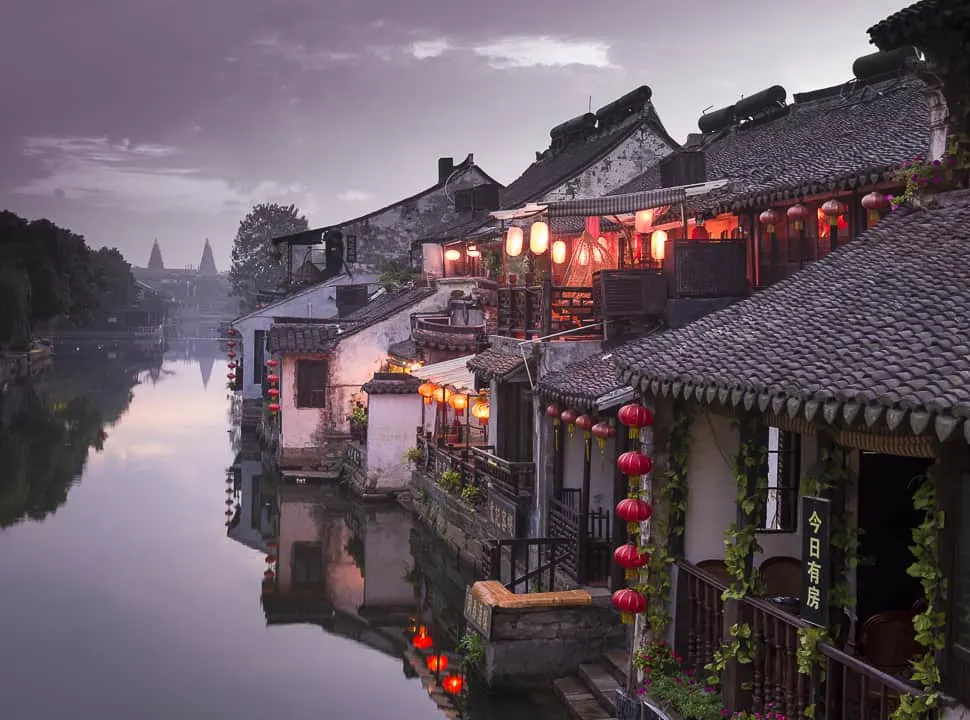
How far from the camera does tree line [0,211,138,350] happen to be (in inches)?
2689

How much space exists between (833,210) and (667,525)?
619 centimetres

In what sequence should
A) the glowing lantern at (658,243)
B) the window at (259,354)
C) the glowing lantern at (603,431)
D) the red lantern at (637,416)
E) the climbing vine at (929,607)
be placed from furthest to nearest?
the window at (259,354)
the glowing lantern at (658,243)
the glowing lantern at (603,431)
the red lantern at (637,416)
the climbing vine at (929,607)

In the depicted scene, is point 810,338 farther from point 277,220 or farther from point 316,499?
point 277,220

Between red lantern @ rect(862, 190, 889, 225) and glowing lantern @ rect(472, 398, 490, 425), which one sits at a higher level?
red lantern @ rect(862, 190, 889, 225)

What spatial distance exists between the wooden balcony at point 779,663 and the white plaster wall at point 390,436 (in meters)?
17.2

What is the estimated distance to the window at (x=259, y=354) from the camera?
43.6 m

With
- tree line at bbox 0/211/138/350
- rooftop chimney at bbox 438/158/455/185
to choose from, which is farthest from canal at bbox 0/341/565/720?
tree line at bbox 0/211/138/350

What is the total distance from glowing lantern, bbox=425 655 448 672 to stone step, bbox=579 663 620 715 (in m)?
2.89

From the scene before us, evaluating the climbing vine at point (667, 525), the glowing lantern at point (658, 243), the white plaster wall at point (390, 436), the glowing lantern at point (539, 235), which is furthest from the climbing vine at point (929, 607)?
the white plaster wall at point (390, 436)

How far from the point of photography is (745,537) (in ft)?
34.3

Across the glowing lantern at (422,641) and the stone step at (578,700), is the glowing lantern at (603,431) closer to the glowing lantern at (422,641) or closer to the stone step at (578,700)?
the stone step at (578,700)

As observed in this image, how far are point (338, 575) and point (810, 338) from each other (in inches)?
579

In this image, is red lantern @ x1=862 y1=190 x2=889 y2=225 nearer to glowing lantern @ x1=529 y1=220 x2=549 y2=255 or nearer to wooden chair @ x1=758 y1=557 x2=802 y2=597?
wooden chair @ x1=758 y1=557 x2=802 y2=597

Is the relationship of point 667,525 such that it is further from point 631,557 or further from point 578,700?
point 578,700
